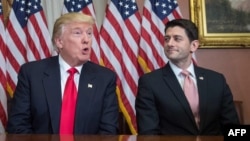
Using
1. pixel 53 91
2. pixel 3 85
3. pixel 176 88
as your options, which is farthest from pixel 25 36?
pixel 176 88

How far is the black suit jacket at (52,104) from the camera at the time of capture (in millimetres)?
2732

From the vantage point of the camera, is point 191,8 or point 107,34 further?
point 191,8

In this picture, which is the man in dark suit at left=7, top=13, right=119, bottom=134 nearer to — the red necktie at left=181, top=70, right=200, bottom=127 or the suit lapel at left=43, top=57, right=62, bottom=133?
Result: the suit lapel at left=43, top=57, right=62, bottom=133

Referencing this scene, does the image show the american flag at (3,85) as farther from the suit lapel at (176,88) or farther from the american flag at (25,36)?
the suit lapel at (176,88)

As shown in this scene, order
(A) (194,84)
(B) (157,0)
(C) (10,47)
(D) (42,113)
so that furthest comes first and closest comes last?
(B) (157,0), (C) (10,47), (A) (194,84), (D) (42,113)

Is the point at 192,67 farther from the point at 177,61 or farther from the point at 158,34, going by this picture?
the point at 158,34

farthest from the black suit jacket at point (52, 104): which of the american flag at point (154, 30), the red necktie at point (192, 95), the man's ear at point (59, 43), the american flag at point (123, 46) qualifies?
the american flag at point (154, 30)

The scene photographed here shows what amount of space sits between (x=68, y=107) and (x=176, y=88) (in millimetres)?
828

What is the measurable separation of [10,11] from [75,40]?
1.49 m

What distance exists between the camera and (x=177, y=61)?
310 cm

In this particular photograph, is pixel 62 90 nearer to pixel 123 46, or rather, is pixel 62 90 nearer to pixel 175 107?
pixel 175 107

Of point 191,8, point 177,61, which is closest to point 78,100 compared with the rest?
point 177,61

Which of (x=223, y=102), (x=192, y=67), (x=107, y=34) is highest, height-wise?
(x=107, y=34)

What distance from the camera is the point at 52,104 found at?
8.96ft
